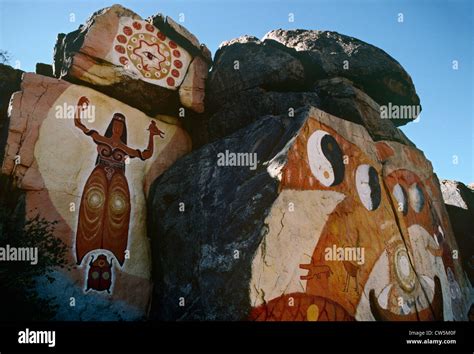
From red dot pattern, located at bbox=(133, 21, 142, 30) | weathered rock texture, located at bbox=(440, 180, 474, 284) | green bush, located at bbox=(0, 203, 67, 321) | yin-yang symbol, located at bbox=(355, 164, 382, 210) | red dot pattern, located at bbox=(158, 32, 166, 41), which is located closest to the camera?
green bush, located at bbox=(0, 203, 67, 321)

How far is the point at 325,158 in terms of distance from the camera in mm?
6551

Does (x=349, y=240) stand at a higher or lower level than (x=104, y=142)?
lower

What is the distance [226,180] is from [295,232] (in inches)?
53.6

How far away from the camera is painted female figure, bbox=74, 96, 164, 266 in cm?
679

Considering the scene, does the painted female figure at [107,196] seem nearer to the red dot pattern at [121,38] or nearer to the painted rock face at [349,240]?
the red dot pattern at [121,38]

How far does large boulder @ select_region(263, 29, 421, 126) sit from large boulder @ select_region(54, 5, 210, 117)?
182cm

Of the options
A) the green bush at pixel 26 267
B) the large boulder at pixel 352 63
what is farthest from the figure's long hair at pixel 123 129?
the large boulder at pixel 352 63

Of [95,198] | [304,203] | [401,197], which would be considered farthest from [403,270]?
[95,198]

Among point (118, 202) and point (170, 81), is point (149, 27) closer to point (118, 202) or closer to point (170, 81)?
point (170, 81)

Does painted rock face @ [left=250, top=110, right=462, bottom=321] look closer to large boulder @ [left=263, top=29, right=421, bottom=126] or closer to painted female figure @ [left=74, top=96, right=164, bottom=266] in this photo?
large boulder @ [left=263, top=29, right=421, bottom=126]

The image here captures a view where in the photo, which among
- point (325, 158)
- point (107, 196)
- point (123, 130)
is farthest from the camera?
point (123, 130)

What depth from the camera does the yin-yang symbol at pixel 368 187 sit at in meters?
6.90

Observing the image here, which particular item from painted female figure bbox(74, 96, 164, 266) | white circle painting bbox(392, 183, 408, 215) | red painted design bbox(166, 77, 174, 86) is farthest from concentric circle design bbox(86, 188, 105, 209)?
white circle painting bbox(392, 183, 408, 215)

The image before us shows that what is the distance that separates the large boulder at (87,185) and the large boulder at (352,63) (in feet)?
12.3
